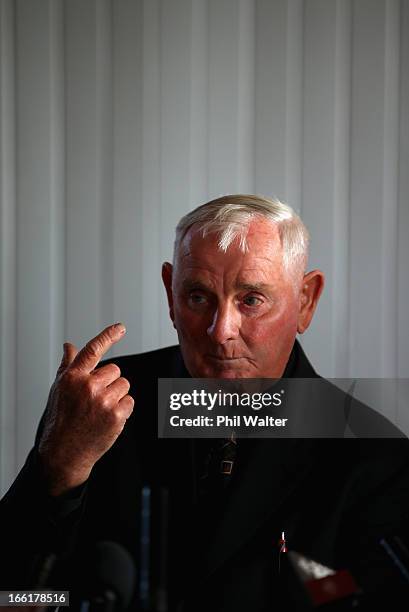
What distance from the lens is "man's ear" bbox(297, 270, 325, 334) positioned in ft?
4.46

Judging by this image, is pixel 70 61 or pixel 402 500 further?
pixel 70 61

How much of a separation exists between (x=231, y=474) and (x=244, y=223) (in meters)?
0.44

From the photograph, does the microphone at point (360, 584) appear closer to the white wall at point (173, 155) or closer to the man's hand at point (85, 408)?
the man's hand at point (85, 408)

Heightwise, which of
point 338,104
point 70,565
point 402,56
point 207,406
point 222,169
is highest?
point 402,56

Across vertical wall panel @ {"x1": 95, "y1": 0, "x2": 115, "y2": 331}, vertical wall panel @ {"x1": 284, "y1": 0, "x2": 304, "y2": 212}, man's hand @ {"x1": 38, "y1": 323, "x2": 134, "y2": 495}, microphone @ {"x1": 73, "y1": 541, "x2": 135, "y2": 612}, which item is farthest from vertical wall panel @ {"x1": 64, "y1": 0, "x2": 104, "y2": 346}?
microphone @ {"x1": 73, "y1": 541, "x2": 135, "y2": 612}

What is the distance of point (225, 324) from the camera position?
48.4 inches

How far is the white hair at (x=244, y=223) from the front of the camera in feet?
4.05

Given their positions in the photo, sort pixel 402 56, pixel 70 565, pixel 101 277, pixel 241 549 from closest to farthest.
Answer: pixel 70 565
pixel 241 549
pixel 402 56
pixel 101 277

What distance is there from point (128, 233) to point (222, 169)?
0.93 ft

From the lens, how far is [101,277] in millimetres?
1803

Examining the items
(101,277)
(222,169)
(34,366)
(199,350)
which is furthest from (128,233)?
(199,350)

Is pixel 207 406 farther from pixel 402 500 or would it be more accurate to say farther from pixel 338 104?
pixel 338 104

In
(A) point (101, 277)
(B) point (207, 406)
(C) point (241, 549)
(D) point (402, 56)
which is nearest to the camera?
(C) point (241, 549)

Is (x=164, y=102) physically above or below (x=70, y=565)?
above
